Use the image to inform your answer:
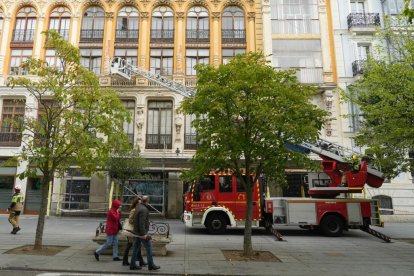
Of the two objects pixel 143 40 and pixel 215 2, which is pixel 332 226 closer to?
pixel 143 40

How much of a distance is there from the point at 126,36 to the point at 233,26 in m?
8.26

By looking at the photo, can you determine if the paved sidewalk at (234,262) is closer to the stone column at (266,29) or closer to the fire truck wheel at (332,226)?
the fire truck wheel at (332,226)

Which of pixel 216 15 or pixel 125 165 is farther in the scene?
pixel 216 15

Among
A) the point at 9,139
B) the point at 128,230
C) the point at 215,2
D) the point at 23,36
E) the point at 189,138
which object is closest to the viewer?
the point at 128,230

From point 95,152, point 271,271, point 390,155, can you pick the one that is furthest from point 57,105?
point 390,155

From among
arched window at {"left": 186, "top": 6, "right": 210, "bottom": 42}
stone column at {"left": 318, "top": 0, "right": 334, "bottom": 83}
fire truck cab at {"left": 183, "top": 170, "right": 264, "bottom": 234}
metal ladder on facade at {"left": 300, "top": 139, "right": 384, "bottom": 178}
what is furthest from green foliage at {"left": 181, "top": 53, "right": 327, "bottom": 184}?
arched window at {"left": 186, "top": 6, "right": 210, "bottom": 42}

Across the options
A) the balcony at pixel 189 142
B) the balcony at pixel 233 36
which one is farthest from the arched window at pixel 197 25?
the balcony at pixel 189 142

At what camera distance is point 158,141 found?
2356 centimetres

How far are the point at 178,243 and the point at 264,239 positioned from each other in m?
3.70

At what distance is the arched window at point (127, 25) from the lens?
2548 centimetres

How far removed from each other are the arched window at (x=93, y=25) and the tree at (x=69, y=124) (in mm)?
15390

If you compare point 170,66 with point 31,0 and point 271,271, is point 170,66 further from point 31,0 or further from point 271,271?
point 271,271

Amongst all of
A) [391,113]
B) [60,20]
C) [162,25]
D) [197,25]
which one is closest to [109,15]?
[60,20]

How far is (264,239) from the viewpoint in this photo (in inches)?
528
